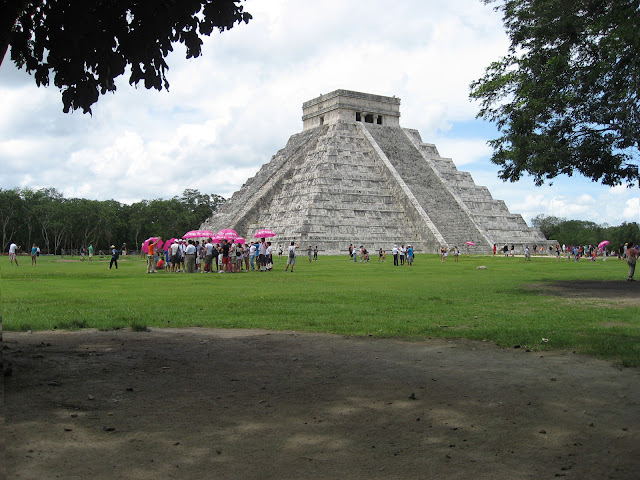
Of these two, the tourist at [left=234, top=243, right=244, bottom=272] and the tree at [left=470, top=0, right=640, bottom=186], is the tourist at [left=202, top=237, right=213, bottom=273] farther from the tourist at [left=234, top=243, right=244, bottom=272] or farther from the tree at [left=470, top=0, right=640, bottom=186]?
the tree at [left=470, top=0, right=640, bottom=186]

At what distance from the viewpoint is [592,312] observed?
1032 cm

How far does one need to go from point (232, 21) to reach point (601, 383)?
5.67 meters

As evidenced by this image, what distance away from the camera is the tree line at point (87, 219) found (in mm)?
67062

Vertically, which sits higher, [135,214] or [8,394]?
[135,214]

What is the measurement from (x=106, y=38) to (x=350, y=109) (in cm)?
5096

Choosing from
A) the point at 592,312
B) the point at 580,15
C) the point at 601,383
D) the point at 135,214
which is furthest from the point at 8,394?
the point at 135,214

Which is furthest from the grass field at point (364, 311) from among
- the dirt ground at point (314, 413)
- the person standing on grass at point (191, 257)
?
the person standing on grass at point (191, 257)

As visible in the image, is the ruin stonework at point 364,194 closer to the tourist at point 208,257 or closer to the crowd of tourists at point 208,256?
the crowd of tourists at point 208,256

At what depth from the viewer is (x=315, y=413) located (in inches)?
185

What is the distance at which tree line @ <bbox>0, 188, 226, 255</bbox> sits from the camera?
67062mm

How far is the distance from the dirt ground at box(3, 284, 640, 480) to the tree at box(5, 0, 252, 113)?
3.25 meters

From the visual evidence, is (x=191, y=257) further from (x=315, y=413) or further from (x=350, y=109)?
(x=350, y=109)

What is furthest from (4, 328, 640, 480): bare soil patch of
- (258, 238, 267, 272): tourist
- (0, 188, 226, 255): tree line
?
(0, 188, 226, 255): tree line

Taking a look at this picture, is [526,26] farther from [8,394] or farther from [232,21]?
[8,394]
